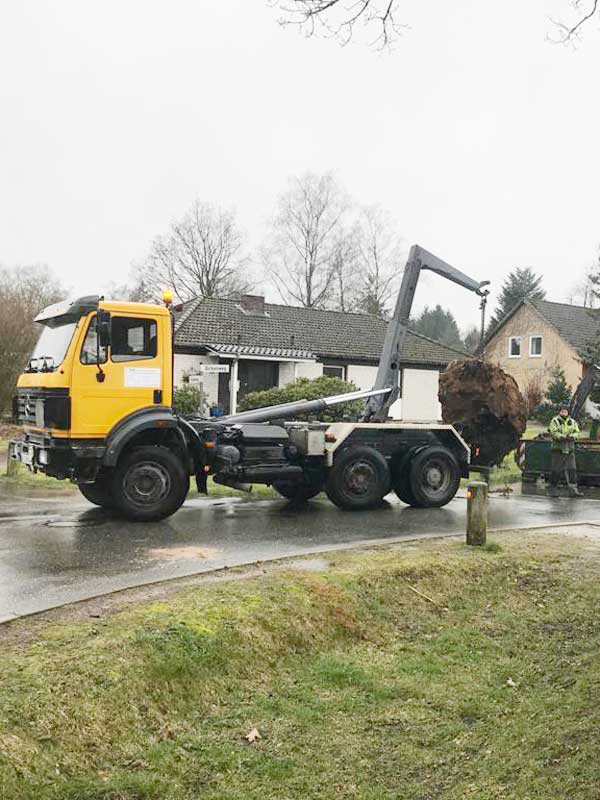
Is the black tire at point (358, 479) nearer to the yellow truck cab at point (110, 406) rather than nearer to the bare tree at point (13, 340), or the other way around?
the yellow truck cab at point (110, 406)

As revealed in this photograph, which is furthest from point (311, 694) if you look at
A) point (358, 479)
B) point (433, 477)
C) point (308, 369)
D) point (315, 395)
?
point (308, 369)

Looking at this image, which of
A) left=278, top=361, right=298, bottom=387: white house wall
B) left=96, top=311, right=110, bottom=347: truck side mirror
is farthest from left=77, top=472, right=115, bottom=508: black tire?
left=278, top=361, right=298, bottom=387: white house wall

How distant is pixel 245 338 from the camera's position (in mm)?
28266

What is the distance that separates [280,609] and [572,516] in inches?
294

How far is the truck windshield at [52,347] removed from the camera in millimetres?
9961

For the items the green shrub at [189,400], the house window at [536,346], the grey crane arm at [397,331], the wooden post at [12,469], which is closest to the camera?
the grey crane arm at [397,331]

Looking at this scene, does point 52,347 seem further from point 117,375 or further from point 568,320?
point 568,320

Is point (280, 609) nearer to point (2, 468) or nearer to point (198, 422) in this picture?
point (198, 422)

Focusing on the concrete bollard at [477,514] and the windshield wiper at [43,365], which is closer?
the concrete bollard at [477,514]

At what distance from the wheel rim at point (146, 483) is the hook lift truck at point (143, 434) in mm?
13

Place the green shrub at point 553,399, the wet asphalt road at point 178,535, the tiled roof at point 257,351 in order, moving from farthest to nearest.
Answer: the green shrub at point 553,399 < the tiled roof at point 257,351 < the wet asphalt road at point 178,535

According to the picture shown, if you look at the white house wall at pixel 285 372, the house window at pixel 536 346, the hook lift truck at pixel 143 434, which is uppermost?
the house window at pixel 536 346

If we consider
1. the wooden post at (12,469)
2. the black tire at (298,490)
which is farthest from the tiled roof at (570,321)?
the wooden post at (12,469)

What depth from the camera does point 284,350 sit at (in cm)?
2769
